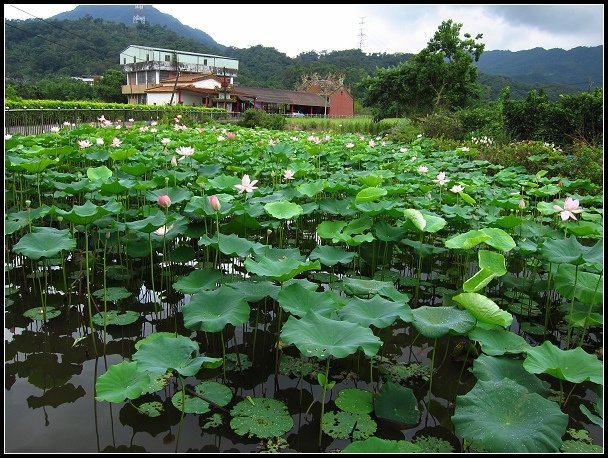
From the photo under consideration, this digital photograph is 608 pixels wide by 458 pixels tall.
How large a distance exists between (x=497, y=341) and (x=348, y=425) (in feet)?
2.23

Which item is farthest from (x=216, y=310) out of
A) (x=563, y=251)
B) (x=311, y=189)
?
(x=311, y=189)

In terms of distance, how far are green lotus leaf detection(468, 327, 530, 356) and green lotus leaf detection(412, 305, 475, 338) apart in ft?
0.17

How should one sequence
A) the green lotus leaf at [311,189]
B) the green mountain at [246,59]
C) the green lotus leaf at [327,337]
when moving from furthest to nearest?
the green mountain at [246,59]
the green lotus leaf at [311,189]
the green lotus leaf at [327,337]

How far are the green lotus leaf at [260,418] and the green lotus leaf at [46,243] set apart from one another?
50.4 inches

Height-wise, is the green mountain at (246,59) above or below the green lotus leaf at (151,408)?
above

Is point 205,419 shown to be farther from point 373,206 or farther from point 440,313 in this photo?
point 373,206

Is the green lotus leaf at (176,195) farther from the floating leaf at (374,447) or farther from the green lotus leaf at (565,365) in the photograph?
the green lotus leaf at (565,365)

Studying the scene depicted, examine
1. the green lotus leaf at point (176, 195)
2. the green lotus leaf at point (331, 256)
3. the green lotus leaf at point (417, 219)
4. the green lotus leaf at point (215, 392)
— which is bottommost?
the green lotus leaf at point (215, 392)

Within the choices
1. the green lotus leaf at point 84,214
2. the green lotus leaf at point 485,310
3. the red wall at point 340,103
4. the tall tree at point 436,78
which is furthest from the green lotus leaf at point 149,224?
the red wall at point 340,103

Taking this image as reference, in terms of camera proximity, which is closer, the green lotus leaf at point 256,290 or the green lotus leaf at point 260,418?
the green lotus leaf at point 260,418

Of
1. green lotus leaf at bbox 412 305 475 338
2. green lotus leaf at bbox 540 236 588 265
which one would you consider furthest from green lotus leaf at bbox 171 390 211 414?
green lotus leaf at bbox 540 236 588 265

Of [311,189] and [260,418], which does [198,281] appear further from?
[311,189]

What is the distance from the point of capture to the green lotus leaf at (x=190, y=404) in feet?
6.60

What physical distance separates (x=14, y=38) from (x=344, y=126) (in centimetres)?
4175
